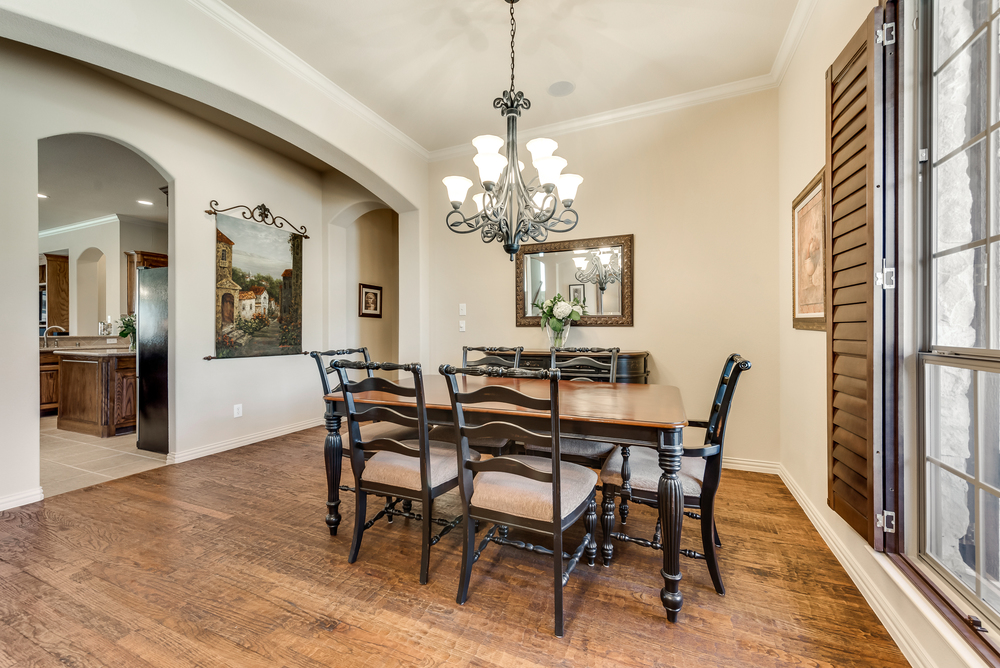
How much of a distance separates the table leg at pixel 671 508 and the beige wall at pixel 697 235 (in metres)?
1.98

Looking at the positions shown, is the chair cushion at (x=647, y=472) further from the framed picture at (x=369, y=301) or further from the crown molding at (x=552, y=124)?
the framed picture at (x=369, y=301)

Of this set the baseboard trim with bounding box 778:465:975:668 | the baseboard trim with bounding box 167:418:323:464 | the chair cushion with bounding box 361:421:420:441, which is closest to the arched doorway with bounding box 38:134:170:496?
the baseboard trim with bounding box 167:418:323:464

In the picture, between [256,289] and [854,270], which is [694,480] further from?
[256,289]

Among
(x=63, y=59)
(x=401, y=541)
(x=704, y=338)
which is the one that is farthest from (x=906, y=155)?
(x=63, y=59)

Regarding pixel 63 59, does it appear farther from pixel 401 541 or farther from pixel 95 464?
pixel 401 541

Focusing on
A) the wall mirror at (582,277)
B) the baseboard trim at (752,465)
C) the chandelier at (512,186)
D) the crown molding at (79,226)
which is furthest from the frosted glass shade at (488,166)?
the crown molding at (79,226)

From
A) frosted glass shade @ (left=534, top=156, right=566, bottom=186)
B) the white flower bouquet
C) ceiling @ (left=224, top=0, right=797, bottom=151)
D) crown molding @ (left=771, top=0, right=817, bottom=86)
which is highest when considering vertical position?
ceiling @ (left=224, top=0, right=797, bottom=151)

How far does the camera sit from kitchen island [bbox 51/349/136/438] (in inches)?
162

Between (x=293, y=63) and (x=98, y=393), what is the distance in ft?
12.4

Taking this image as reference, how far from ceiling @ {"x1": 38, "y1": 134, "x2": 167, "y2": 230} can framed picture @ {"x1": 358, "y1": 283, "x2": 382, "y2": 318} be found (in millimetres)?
2334

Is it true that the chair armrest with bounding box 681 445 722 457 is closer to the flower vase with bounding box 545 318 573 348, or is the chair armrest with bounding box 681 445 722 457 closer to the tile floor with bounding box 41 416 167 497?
the flower vase with bounding box 545 318 573 348

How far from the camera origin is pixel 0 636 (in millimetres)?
1444

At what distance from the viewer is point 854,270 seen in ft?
5.18

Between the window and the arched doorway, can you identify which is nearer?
the window
